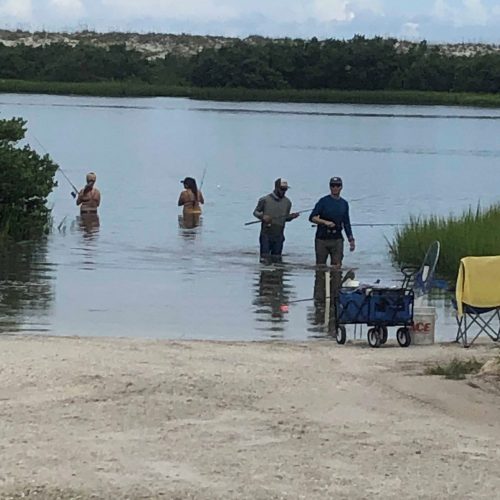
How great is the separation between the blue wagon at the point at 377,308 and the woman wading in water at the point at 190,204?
1643 cm

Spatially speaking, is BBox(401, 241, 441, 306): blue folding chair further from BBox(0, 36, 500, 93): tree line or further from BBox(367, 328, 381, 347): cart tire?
BBox(0, 36, 500, 93): tree line

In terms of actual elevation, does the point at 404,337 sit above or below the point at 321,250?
below

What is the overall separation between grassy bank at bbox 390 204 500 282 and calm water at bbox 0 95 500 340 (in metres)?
0.49

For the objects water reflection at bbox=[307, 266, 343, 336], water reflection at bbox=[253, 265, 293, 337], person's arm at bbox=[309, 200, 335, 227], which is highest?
person's arm at bbox=[309, 200, 335, 227]

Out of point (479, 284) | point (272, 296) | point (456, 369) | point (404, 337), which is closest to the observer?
point (456, 369)

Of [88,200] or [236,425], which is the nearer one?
[236,425]

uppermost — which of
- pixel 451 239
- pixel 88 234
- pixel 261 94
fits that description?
pixel 261 94

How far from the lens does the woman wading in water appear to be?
30216 mm

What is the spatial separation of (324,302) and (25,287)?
4.03 meters

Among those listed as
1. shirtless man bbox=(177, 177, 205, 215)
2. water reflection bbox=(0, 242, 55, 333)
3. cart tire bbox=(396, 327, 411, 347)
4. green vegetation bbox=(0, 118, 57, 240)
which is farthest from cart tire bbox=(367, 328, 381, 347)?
shirtless man bbox=(177, 177, 205, 215)

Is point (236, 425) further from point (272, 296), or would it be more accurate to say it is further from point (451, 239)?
point (451, 239)

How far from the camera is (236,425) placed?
885cm

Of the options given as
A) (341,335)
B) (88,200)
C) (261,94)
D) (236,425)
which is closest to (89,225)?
(88,200)

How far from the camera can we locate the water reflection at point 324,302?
51.8ft
